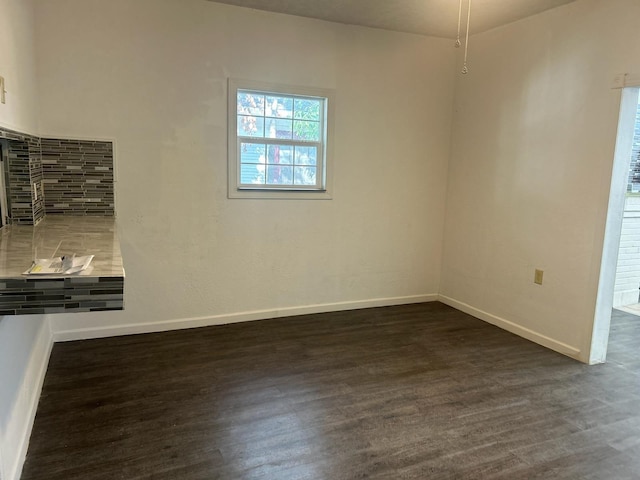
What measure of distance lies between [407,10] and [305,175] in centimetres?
156

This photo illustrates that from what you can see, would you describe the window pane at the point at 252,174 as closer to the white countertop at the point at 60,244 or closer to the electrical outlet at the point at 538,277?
the white countertop at the point at 60,244

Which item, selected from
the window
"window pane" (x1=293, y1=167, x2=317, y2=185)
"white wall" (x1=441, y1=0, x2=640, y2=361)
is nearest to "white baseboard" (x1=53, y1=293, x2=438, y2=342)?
"white wall" (x1=441, y1=0, x2=640, y2=361)

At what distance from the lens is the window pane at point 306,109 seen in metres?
3.84

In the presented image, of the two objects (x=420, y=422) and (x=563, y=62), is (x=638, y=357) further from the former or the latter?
(x=563, y=62)

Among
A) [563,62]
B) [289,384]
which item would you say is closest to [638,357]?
[563,62]

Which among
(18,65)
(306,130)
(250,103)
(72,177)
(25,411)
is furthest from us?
(306,130)

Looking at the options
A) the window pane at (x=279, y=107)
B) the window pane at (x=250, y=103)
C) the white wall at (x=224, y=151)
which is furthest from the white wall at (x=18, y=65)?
the window pane at (x=279, y=107)

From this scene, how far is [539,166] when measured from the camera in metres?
3.52

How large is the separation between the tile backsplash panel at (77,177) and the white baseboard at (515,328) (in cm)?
327

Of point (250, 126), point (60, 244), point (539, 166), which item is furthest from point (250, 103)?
point (539, 166)

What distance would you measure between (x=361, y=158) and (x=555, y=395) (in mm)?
2451

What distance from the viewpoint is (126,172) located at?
3283 millimetres

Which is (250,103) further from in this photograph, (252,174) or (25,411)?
(25,411)

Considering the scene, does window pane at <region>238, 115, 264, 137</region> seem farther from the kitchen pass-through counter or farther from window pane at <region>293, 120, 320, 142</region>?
the kitchen pass-through counter
